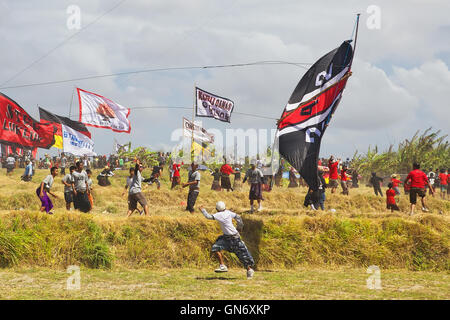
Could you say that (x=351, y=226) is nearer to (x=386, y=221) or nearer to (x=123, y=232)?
(x=386, y=221)

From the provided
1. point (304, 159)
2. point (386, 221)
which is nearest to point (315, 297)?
point (304, 159)

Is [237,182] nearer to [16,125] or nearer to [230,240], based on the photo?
[16,125]

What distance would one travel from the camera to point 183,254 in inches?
491

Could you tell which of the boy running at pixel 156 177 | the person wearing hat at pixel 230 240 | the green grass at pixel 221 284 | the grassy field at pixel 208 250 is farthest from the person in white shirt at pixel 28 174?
the person wearing hat at pixel 230 240

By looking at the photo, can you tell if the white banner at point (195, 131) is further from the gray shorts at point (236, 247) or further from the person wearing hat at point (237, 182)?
the gray shorts at point (236, 247)

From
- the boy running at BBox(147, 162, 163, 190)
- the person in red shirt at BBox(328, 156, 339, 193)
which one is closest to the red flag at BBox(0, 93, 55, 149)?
the boy running at BBox(147, 162, 163, 190)

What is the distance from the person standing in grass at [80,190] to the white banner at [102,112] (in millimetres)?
10616

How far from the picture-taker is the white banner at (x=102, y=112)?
86.8 ft

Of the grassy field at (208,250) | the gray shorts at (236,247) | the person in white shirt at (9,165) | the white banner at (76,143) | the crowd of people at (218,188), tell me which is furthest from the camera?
the person in white shirt at (9,165)

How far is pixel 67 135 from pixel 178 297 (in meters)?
18.8

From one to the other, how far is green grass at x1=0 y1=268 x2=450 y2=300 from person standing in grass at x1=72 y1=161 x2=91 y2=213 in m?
4.51

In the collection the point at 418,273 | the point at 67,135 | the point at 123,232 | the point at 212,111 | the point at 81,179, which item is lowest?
the point at 418,273

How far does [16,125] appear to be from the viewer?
72.8 feet
